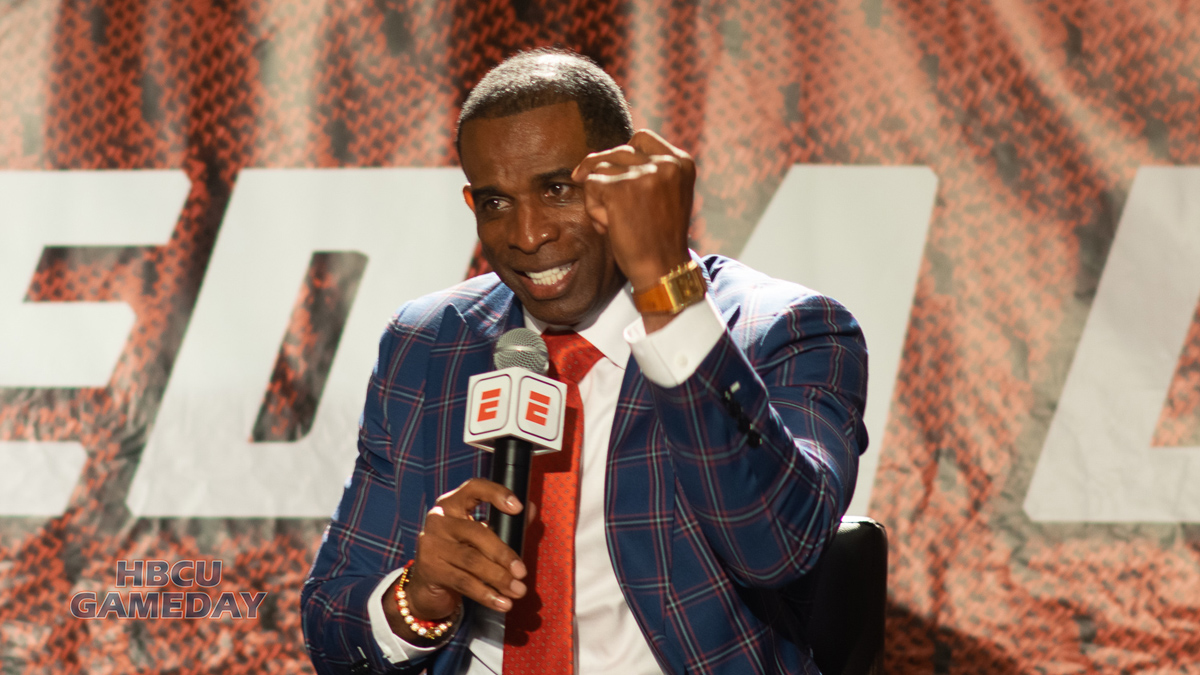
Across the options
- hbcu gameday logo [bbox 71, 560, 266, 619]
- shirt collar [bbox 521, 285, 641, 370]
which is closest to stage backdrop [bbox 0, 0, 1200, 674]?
hbcu gameday logo [bbox 71, 560, 266, 619]

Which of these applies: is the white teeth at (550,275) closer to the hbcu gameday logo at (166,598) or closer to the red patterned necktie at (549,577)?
the red patterned necktie at (549,577)

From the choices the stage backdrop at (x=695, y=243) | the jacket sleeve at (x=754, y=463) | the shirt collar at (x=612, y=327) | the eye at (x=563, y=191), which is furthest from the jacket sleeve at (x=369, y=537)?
the stage backdrop at (x=695, y=243)

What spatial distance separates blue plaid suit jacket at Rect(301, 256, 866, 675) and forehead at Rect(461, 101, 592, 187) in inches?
10.2

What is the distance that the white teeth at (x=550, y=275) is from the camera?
1416mm

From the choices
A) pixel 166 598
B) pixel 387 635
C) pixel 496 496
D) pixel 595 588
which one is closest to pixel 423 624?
pixel 387 635

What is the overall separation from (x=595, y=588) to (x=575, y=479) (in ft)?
0.53

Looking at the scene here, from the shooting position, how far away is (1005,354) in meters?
2.54

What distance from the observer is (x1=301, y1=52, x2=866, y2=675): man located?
1120mm

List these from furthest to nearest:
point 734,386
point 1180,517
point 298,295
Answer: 1. point 298,295
2. point 1180,517
3. point 734,386

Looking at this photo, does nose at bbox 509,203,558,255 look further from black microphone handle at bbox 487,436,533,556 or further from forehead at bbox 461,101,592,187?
black microphone handle at bbox 487,436,533,556

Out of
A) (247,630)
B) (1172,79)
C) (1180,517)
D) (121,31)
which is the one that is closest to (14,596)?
(247,630)

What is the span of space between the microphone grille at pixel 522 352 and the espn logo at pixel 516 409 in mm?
93

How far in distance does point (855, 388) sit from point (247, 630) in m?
1.89

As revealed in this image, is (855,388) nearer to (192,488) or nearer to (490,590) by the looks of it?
(490,590)
